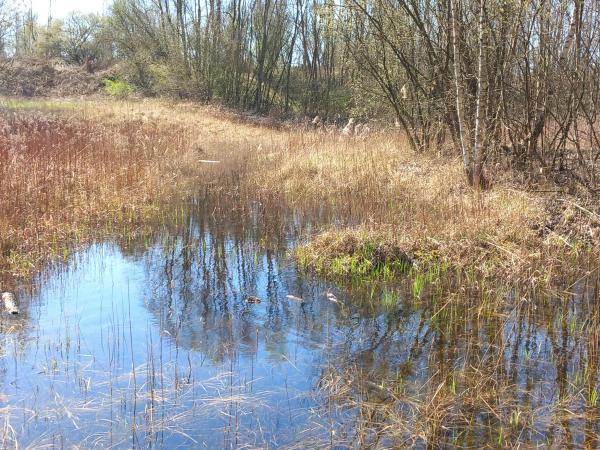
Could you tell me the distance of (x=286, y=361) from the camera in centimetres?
421

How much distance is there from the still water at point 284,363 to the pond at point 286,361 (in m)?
0.01

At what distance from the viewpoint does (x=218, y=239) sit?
7832mm

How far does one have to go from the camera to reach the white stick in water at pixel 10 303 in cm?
491

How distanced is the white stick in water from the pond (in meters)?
0.11

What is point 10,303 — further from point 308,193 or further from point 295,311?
point 308,193

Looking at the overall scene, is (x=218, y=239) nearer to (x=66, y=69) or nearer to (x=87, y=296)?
(x=87, y=296)

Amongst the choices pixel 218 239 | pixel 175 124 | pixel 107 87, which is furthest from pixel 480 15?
pixel 107 87

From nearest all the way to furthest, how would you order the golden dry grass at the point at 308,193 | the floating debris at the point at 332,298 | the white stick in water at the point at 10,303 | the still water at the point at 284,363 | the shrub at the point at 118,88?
the still water at the point at 284,363, the white stick in water at the point at 10,303, the floating debris at the point at 332,298, the golden dry grass at the point at 308,193, the shrub at the point at 118,88

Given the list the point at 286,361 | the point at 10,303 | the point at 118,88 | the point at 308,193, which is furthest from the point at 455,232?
the point at 118,88

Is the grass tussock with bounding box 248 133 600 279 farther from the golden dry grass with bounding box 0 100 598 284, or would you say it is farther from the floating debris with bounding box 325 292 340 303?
the floating debris with bounding box 325 292 340 303

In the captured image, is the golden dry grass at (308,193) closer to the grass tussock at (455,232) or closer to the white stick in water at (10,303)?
the grass tussock at (455,232)

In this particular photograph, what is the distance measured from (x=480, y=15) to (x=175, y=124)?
1441 centimetres

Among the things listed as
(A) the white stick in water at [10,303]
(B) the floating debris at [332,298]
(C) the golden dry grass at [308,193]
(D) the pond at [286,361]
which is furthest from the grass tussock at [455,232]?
(A) the white stick in water at [10,303]

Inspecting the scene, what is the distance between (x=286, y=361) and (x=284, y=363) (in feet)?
0.12
